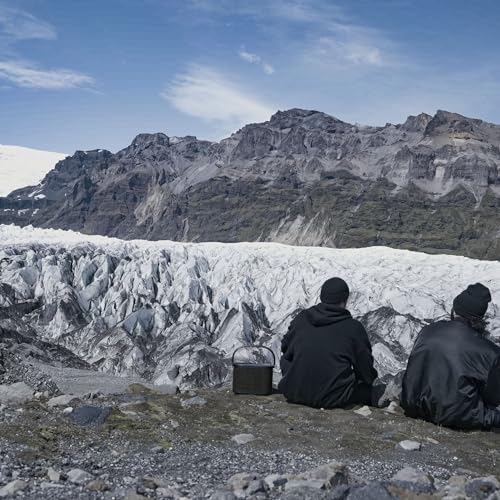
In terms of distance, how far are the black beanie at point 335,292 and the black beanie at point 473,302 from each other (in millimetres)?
1219

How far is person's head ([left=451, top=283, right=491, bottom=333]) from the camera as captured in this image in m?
7.00

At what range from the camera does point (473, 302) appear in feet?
23.0

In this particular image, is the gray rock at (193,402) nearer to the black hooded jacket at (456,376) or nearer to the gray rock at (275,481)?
the black hooded jacket at (456,376)

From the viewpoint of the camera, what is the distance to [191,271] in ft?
169

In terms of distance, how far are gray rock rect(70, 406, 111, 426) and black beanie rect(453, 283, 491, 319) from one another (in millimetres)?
3727

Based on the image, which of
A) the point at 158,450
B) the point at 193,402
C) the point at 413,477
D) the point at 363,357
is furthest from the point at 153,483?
the point at 363,357

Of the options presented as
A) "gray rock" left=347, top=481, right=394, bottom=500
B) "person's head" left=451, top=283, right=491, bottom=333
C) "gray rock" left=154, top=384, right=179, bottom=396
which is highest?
"person's head" left=451, top=283, right=491, bottom=333

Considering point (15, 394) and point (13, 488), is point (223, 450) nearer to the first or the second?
point (13, 488)

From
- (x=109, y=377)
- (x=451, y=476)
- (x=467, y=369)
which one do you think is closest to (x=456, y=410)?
(x=467, y=369)

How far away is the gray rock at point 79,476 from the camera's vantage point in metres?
5.04

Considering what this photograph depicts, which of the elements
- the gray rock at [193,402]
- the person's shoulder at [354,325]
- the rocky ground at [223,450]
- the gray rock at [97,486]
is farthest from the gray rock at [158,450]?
the person's shoulder at [354,325]

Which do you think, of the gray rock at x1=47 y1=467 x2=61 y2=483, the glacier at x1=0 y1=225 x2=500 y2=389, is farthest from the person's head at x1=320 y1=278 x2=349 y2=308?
the glacier at x1=0 y1=225 x2=500 y2=389

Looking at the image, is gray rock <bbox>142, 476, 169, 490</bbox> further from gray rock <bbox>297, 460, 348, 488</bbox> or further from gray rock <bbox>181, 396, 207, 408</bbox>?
gray rock <bbox>181, 396, 207, 408</bbox>

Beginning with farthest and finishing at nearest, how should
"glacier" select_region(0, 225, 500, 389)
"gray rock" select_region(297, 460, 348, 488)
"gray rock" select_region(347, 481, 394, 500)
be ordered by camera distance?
1. "glacier" select_region(0, 225, 500, 389)
2. "gray rock" select_region(297, 460, 348, 488)
3. "gray rock" select_region(347, 481, 394, 500)
